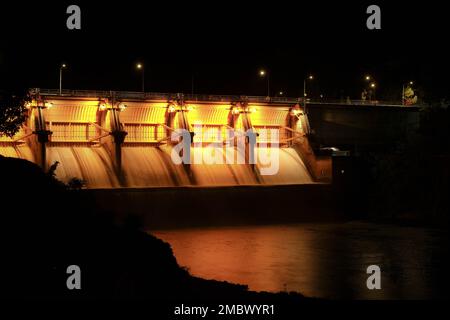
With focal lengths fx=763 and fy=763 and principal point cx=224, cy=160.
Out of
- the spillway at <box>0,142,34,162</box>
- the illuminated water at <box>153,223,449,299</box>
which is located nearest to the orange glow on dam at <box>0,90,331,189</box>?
the spillway at <box>0,142,34,162</box>

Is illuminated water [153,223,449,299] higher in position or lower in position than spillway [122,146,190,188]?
lower

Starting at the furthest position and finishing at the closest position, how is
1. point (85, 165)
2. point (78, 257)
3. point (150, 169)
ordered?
point (150, 169) < point (85, 165) < point (78, 257)

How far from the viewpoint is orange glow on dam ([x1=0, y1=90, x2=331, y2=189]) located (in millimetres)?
41875

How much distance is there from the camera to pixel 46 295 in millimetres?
14352

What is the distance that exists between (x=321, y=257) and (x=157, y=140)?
16.4 m

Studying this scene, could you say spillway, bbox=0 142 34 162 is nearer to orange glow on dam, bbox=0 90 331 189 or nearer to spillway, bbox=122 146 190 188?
orange glow on dam, bbox=0 90 331 189

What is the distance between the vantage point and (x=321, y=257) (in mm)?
33469

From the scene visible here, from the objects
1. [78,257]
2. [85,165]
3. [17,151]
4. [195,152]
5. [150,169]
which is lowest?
[150,169]

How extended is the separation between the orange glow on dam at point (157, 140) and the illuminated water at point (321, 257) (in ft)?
15.3

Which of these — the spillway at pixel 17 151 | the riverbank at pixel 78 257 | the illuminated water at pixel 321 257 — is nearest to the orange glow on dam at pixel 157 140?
the spillway at pixel 17 151

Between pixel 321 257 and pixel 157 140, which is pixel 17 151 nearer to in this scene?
pixel 157 140

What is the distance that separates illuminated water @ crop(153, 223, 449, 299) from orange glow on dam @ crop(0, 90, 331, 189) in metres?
4.68

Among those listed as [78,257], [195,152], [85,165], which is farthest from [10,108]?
[195,152]

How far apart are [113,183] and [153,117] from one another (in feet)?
21.3
